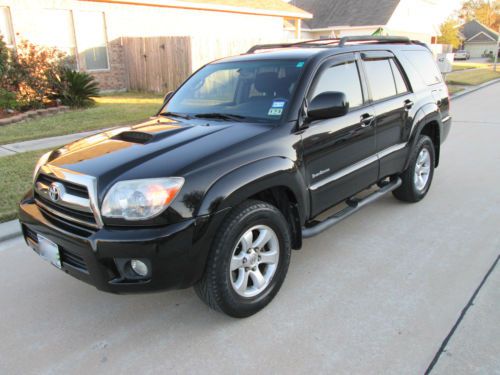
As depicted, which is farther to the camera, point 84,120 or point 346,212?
point 84,120

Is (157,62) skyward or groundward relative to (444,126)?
skyward

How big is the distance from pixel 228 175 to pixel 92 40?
47.0 ft

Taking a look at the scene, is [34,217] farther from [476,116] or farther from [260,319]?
[476,116]

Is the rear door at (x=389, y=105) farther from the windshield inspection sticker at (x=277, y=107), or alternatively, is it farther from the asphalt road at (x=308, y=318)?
the windshield inspection sticker at (x=277, y=107)

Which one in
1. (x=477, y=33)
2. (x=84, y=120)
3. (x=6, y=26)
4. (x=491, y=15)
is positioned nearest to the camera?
(x=84, y=120)

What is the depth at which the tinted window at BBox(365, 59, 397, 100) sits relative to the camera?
4.23 metres

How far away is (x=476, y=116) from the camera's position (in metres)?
11.7

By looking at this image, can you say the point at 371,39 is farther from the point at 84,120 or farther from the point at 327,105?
the point at 84,120

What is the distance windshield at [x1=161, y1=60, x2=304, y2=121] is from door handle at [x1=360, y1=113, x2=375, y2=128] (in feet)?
2.73

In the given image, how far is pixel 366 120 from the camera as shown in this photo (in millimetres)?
4059

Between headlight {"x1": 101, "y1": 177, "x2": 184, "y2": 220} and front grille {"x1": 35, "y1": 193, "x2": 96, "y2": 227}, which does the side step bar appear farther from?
front grille {"x1": 35, "y1": 193, "x2": 96, "y2": 227}

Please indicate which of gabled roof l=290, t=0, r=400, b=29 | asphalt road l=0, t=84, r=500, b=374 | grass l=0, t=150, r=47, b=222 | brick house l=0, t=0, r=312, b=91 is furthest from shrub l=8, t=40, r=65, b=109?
gabled roof l=290, t=0, r=400, b=29

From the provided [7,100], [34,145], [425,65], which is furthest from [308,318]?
[7,100]

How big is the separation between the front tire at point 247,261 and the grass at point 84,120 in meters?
4.67
